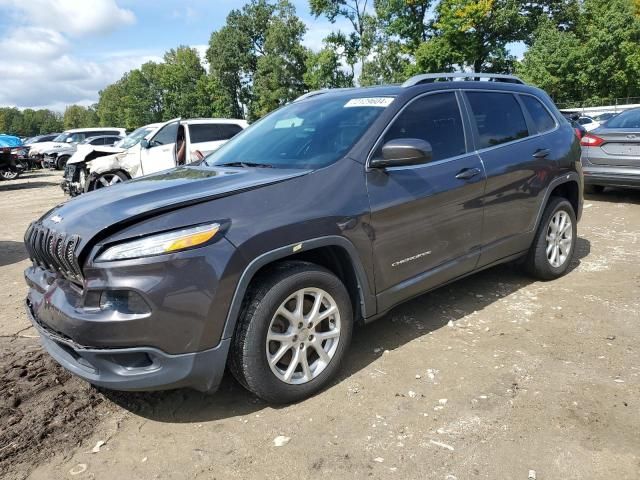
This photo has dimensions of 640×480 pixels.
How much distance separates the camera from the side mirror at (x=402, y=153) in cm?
322

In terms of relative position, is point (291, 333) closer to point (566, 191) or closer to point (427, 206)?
point (427, 206)

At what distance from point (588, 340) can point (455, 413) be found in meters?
1.47

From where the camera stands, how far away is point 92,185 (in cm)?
1073

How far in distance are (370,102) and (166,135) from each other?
8.42 metres

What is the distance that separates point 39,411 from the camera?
3.07 metres

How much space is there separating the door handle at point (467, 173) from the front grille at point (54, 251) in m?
2.58

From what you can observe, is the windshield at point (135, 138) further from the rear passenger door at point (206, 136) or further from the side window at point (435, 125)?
the side window at point (435, 125)

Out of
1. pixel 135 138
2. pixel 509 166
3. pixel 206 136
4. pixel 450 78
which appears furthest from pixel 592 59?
pixel 450 78

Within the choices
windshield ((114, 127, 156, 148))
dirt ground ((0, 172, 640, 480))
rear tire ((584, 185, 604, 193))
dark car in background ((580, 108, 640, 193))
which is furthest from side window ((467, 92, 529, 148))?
windshield ((114, 127, 156, 148))

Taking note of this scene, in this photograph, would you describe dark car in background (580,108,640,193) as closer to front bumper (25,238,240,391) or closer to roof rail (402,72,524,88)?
roof rail (402,72,524,88)

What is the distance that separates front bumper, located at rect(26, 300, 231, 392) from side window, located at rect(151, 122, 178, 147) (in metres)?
8.91

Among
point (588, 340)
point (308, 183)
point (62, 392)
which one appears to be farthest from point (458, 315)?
point (62, 392)

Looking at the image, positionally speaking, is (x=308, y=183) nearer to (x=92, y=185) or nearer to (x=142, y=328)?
(x=142, y=328)

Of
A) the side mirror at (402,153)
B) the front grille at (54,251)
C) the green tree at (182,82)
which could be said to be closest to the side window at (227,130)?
the front grille at (54,251)
